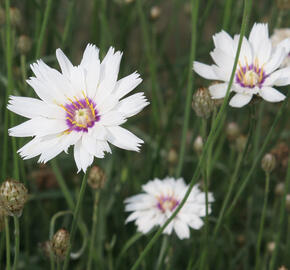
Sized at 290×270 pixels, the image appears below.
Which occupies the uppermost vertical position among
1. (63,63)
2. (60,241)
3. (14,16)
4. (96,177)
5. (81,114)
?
(14,16)

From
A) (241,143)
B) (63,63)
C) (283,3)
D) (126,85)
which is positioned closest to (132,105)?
(126,85)

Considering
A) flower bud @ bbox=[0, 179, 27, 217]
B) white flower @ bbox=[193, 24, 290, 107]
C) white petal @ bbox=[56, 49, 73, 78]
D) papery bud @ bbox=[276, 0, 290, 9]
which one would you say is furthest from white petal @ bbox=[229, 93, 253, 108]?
papery bud @ bbox=[276, 0, 290, 9]

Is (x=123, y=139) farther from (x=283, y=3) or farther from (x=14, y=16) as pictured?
(x=283, y=3)

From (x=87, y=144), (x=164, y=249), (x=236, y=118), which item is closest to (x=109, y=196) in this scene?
(x=164, y=249)

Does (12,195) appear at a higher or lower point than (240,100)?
lower

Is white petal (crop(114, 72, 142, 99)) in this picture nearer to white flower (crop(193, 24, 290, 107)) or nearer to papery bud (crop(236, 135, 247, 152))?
white flower (crop(193, 24, 290, 107))

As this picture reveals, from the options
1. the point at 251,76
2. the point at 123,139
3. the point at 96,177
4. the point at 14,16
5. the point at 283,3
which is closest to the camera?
the point at 123,139

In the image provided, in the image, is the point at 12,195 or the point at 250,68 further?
the point at 250,68
